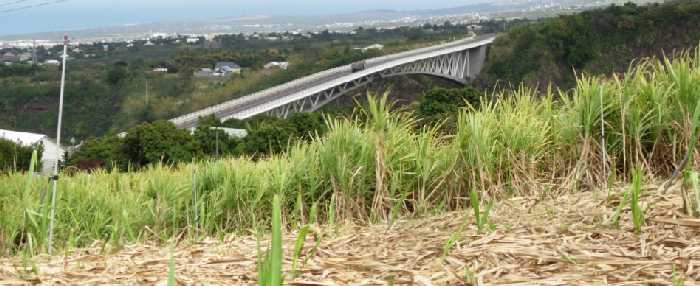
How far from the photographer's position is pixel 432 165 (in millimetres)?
4074

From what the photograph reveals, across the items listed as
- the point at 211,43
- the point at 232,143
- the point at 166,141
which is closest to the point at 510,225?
the point at 232,143

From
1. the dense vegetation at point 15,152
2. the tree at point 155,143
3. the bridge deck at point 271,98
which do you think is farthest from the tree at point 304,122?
the dense vegetation at point 15,152

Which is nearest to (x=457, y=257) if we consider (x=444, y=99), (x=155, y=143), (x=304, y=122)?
(x=155, y=143)

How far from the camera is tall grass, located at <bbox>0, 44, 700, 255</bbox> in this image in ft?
12.9

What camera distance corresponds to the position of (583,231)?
2658mm

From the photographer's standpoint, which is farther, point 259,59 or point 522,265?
point 259,59

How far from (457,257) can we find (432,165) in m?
1.66

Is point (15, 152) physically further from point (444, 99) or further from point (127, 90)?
point (127, 90)

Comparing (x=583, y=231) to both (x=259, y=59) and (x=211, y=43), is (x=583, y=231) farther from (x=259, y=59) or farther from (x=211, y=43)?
(x=211, y=43)

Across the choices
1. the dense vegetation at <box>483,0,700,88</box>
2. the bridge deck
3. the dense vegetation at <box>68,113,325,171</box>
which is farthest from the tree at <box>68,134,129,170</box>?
the dense vegetation at <box>483,0,700,88</box>

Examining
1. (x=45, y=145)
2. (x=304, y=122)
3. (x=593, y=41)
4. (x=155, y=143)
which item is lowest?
(x=45, y=145)

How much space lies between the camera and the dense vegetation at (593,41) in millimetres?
49875

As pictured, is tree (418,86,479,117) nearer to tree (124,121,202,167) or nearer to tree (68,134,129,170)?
tree (124,121,202,167)

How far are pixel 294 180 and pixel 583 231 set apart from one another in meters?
1.87
